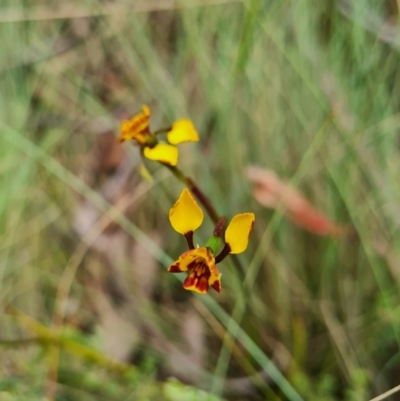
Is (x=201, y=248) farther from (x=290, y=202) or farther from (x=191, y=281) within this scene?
(x=290, y=202)

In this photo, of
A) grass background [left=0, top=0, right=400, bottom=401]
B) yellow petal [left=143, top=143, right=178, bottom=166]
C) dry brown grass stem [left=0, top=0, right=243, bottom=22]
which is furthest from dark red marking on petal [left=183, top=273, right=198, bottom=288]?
dry brown grass stem [left=0, top=0, right=243, bottom=22]

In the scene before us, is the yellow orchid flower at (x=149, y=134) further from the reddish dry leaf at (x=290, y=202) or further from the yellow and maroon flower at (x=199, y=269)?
the reddish dry leaf at (x=290, y=202)

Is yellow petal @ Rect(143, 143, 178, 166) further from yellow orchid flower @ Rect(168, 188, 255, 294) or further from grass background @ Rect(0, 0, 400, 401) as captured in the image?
grass background @ Rect(0, 0, 400, 401)

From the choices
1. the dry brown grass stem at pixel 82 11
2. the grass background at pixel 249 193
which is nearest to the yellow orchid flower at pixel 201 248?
the grass background at pixel 249 193

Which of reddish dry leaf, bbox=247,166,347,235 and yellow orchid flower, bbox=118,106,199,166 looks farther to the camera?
reddish dry leaf, bbox=247,166,347,235

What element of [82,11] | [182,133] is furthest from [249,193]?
[82,11]

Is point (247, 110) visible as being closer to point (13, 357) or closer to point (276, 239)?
point (276, 239)
